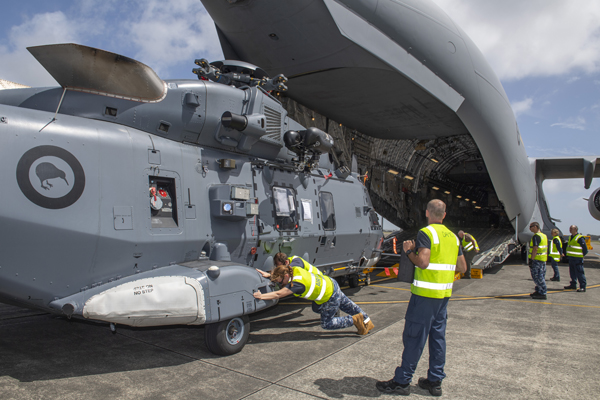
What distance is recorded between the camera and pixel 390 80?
11.0 m

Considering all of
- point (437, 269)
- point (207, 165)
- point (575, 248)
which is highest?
point (207, 165)

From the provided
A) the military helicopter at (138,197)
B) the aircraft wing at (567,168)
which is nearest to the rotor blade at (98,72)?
the military helicopter at (138,197)

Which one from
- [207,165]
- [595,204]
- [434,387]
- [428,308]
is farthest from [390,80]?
[595,204]

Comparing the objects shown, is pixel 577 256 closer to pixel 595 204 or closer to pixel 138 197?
pixel 138 197

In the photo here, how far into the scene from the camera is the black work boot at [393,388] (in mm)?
3621

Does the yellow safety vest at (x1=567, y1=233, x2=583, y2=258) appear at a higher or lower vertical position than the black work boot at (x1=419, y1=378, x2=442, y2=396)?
higher

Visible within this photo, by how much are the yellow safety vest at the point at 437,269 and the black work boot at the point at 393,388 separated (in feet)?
2.91

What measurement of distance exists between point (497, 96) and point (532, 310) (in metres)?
8.09

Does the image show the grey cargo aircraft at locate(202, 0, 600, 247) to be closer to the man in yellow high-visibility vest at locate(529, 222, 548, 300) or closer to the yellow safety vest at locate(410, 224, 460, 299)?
the man in yellow high-visibility vest at locate(529, 222, 548, 300)

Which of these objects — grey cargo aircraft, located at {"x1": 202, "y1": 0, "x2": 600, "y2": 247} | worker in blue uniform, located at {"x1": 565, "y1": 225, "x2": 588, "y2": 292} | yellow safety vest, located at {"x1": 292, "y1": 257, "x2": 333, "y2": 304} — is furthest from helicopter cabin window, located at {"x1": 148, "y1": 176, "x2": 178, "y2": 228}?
worker in blue uniform, located at {"x1": 565, "y1": 225, "x2": 588, "y2": 292}

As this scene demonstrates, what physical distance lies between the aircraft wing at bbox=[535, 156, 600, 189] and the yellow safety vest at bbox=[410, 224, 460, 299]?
60.7ft

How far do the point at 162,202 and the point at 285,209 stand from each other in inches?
89.1

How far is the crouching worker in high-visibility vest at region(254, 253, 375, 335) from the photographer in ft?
16.2

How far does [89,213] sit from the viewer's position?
4109 mm
